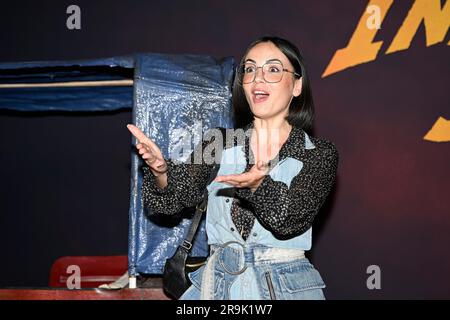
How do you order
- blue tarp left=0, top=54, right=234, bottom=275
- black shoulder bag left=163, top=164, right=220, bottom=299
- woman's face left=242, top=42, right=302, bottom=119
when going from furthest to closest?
blue tarp left=0, top=54, right=234, bottom=275 → black shoulder bag left=163, top=164, right=220, bottom=299 → woman's face left=242, top=42, right=302, bottom=119

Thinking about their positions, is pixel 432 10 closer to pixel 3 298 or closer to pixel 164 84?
pixel 164 84

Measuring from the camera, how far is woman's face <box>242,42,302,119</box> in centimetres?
195

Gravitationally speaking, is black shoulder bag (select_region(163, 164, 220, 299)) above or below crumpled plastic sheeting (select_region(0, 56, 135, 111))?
below

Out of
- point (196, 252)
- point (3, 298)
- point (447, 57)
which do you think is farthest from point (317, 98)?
point (3, 298)

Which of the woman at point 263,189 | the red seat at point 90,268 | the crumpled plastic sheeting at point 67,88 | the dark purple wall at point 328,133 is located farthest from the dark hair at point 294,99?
the red seat at point 90,268

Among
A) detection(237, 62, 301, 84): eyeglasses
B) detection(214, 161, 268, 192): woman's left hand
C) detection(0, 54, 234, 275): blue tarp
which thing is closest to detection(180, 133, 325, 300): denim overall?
detection(214, 161, 268, 192): woman's left hand

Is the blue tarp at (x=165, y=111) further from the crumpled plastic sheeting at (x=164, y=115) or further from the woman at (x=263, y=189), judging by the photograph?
the woman at (x=263, y=189)

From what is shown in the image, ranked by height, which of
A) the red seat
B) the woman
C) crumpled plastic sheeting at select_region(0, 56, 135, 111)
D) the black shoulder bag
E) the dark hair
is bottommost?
the red seat

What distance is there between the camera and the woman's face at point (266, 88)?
1.95 metres

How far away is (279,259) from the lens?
1782mm

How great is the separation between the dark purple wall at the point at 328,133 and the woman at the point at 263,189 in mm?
2509

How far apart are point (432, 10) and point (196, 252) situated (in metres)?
2.83

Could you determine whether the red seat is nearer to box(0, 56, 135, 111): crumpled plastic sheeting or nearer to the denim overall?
box(0, 56, 135, 111): crumpled plastic sheeting

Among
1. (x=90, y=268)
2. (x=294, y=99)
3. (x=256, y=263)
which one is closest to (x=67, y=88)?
(x=90, y=268)
